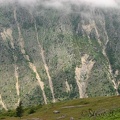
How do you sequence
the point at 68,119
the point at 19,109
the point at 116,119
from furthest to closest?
the point at 19,109 < the point at 68,119 < the point at 116,119

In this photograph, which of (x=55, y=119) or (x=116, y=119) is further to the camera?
(x=55, y=119)

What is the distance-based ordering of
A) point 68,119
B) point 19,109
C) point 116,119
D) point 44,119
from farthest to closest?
point 19,109 < point 44,119 < point 68,119 < point 116,119

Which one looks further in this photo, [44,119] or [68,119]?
[44,119]

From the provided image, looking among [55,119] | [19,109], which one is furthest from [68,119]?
[19,109]

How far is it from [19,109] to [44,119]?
4429cm

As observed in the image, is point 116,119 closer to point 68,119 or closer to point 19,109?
point 68,119

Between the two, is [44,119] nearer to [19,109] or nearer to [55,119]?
[55,119]

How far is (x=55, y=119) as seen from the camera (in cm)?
13188

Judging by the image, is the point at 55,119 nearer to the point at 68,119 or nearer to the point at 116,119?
the point at 68,119

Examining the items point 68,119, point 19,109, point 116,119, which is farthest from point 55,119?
point 116,119

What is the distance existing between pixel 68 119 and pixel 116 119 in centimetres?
6232

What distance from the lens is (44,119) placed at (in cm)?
13800

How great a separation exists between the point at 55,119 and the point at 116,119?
67.3 m

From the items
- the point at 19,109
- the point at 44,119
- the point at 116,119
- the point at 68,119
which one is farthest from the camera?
the point at 19,109
